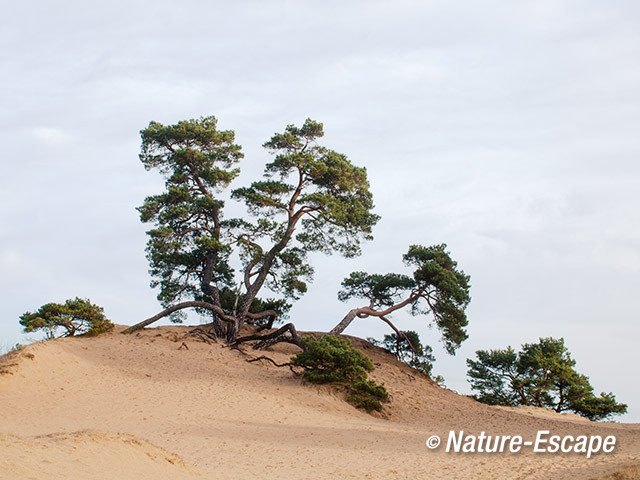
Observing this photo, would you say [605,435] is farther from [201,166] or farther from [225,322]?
[201,166]

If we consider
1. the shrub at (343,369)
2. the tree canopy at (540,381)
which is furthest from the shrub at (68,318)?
the tree canopy at (540,381)

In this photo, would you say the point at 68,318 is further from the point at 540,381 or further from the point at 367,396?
the point at 540,381

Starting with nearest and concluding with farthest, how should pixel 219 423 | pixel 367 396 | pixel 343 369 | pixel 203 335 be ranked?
pixel 219 423, pixel 367 396, pixel 343 369, pixel 203 335

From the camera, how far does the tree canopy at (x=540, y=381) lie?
90.6 feet

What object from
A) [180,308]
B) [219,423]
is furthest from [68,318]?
[219,423]

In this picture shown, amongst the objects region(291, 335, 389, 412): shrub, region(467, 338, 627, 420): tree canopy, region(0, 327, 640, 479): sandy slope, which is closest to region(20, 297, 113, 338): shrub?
region(0, 327, 640, 479): sandy slope

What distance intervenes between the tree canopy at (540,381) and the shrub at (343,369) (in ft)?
35.3

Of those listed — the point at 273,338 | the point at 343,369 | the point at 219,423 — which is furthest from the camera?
the point at 273,338

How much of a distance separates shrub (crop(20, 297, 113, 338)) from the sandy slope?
0.87 metres

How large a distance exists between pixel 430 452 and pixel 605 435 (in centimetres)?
674

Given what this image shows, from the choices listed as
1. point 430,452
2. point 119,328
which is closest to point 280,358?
point 119,328

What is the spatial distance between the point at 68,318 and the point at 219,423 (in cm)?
1096

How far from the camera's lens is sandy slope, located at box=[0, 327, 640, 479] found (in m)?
9.28

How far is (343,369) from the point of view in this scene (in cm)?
2061
